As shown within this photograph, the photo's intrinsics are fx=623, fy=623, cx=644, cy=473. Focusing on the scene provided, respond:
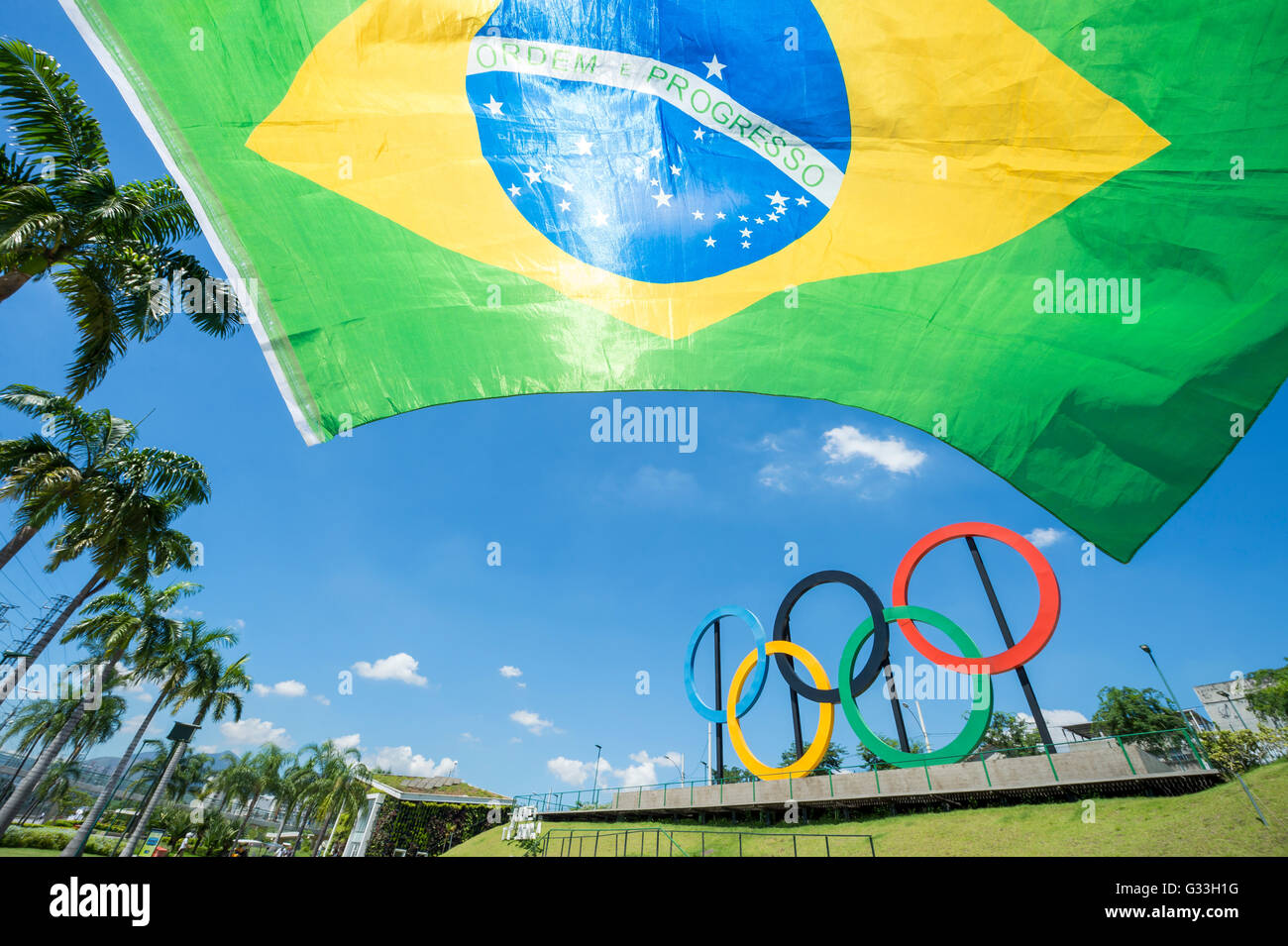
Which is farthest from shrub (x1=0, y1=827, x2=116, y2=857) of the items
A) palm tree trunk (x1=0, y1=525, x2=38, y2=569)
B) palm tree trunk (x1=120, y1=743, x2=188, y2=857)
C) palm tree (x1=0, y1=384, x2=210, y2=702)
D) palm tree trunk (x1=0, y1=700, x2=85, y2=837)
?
palm tree trunk (x1=0, y1=525, x2=38, y2=569)

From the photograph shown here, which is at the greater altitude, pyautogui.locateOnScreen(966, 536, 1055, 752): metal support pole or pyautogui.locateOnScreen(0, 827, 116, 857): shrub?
pyautogui.locateOnScreen(966, 536, 1055, 752): metal support pole

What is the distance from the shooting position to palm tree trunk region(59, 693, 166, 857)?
2539 centimetres

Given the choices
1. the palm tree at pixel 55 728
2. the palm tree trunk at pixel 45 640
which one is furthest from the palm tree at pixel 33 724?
the palm tree trunk at pixel 45 640

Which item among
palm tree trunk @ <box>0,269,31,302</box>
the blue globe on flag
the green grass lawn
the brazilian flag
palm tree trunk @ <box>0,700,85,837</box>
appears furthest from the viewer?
palm tree trunk @ <box>0,700,85,837</box>

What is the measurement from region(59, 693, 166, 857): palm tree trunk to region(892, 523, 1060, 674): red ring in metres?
31.4

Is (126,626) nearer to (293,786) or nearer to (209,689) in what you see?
(209,689)

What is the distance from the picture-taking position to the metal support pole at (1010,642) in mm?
16438

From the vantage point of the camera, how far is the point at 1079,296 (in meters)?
3.97

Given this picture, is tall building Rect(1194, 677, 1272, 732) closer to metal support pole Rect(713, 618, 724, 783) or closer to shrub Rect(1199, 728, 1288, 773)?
shrub Rect(1199, 728, 1288, 773)

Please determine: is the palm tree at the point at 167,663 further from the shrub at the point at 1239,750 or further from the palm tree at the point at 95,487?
the shrub at the point at 1239,750

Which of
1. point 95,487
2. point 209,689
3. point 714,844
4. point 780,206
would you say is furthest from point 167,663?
point 780,206

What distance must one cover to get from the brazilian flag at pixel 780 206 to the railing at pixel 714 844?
1401 centimetres
